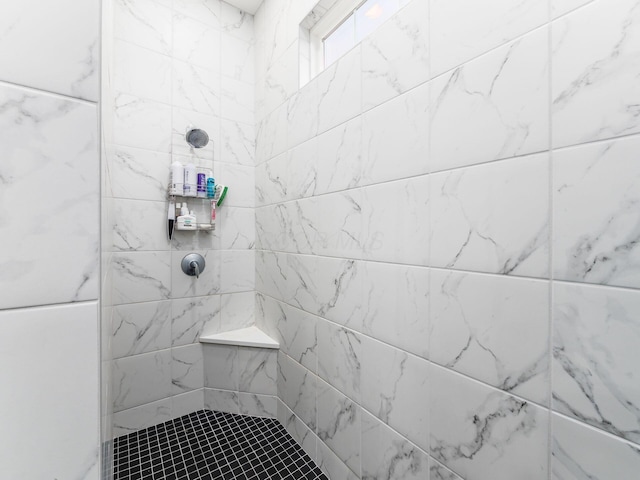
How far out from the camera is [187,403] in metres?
1.80

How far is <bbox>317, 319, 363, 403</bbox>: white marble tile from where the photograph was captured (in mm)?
1175

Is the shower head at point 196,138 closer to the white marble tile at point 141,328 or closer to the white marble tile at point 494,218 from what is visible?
the white marble tile at point 141,328

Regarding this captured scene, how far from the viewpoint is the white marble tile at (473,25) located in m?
0.67

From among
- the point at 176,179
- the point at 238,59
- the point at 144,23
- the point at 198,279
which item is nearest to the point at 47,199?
the point at 176,179

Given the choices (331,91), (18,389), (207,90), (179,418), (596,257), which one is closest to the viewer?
(18,389)

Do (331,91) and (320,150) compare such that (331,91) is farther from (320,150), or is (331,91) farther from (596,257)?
(596,257)

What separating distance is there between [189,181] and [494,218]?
1635 mm

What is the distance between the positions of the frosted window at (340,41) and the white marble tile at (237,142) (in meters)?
0.74

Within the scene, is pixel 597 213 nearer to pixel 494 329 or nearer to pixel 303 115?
pixel 494 329

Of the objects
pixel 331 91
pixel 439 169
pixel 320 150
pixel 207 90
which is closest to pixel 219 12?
pixel 207 90

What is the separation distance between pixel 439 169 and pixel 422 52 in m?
0.39

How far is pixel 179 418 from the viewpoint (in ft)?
5.77

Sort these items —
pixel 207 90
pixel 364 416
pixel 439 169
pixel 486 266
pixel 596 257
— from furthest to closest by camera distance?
1. pixel 207 90
2. pixel 364 416
3. pixel 439 169
4. pixel 486 266
5. pixel 596 257

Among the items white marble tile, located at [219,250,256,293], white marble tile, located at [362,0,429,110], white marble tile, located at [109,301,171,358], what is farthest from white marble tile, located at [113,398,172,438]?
white marble tile, located at [362,0,429,110]
